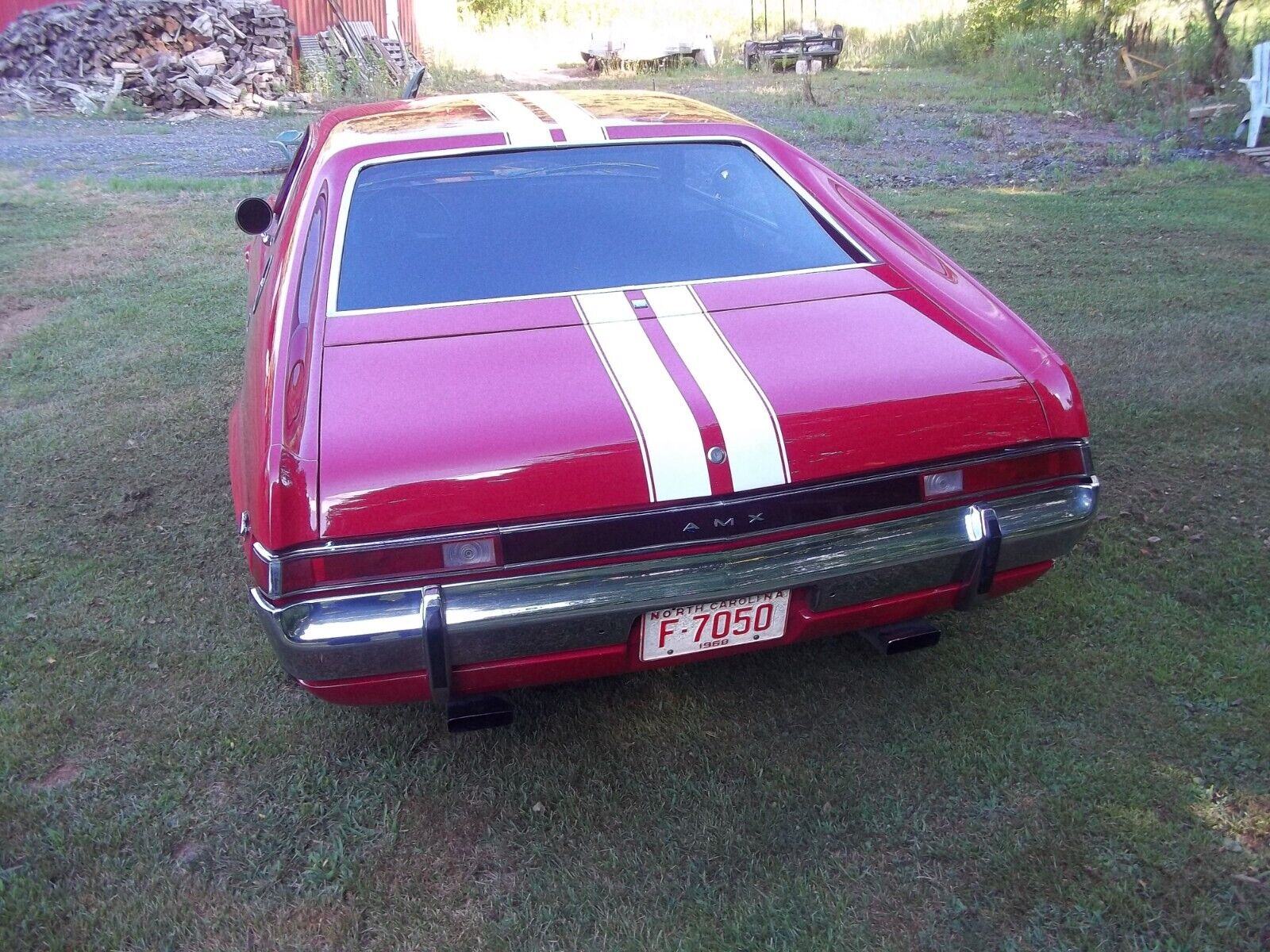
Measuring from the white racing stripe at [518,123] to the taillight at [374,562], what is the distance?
1.43 meters

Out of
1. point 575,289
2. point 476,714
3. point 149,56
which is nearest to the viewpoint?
point 476,714

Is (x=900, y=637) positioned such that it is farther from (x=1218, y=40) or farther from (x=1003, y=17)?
(x=1003, y=17)

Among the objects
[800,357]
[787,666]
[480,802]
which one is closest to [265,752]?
[480,802]

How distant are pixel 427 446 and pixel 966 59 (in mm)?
20047

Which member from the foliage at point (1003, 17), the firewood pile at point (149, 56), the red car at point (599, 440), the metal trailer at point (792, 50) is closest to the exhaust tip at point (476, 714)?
the red car at point (599, 440)

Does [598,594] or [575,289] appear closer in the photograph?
[598,594]

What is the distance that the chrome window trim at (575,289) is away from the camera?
Result: 2.67 metres

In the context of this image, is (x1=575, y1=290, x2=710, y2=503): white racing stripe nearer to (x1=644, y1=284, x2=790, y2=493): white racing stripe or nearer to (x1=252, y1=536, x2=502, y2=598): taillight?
(x1=644, y1=284, x2=790, y2=493): white racing stripe

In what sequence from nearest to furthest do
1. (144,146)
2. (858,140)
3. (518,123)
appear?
(518,123), (858,140), (144,146)

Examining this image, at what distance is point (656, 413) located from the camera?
224 cm

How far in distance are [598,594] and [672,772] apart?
0.65m

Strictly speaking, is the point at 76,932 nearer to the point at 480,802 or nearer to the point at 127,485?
the point at 480,802

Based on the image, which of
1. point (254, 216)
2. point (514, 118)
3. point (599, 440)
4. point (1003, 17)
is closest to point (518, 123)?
point (514, 118)

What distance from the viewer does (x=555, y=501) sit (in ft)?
7.02
